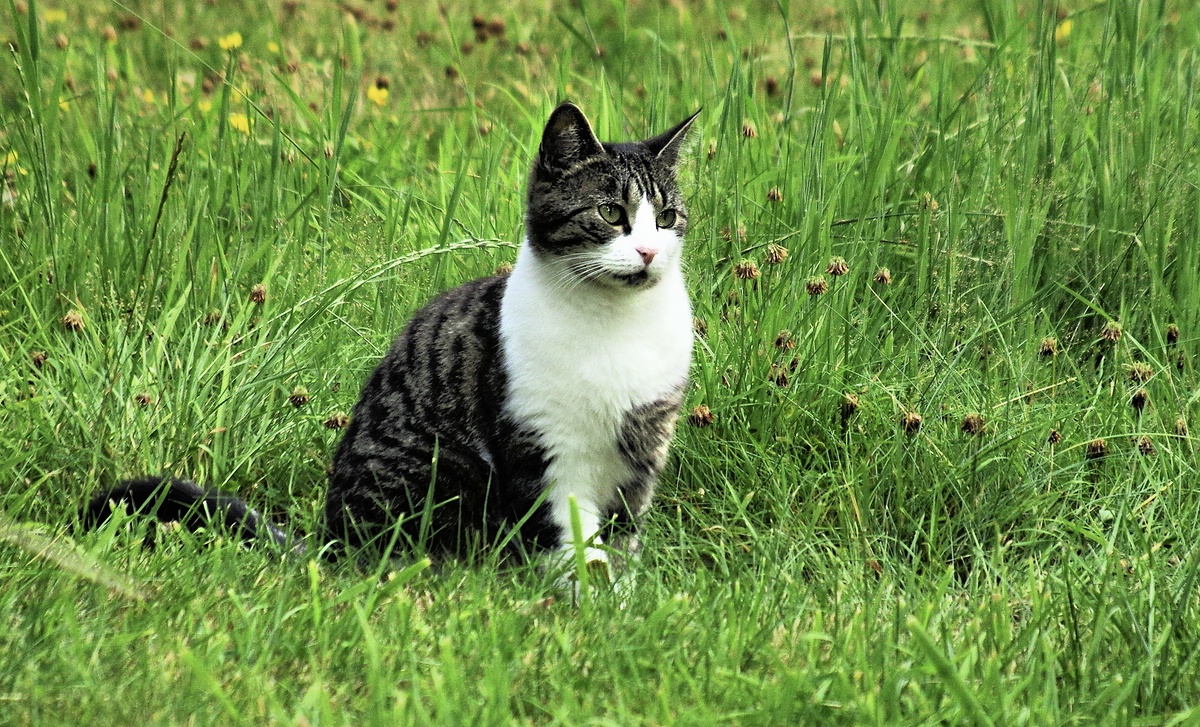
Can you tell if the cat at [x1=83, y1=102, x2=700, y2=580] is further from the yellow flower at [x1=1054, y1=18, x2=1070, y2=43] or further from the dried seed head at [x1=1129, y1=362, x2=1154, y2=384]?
the yellow flower at [x1=1054, y1=18, x2=1070, y2=43]

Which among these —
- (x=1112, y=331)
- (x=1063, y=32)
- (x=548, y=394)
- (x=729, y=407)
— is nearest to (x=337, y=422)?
(x=548, y=394)

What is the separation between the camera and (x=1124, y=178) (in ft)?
11.8

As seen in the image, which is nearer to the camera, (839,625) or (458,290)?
(839,625)

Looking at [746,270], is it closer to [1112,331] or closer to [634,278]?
[634,278]

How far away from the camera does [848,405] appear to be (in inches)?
119

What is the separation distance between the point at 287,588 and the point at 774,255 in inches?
58.7

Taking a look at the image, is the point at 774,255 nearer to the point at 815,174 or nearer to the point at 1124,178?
the point at 815,174

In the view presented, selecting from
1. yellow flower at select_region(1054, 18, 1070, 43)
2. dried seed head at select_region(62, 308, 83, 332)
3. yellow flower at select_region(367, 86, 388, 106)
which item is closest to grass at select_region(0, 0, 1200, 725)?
dried seed head at select_region(62, 308, 83, 332)

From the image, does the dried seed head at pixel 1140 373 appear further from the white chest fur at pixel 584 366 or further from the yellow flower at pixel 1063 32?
the yellow flower at pixel 1063 32

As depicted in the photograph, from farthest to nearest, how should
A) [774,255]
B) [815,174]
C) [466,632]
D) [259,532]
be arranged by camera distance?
[815,174] → [774,255] → [259,532] → [466,632]

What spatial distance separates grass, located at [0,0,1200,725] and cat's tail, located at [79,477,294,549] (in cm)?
7

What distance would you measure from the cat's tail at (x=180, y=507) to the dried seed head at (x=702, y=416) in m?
1.01

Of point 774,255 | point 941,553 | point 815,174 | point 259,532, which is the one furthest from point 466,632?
point 815,174

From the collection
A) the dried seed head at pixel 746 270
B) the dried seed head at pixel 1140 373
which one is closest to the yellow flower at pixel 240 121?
the dried seed head at pixel 746 270
